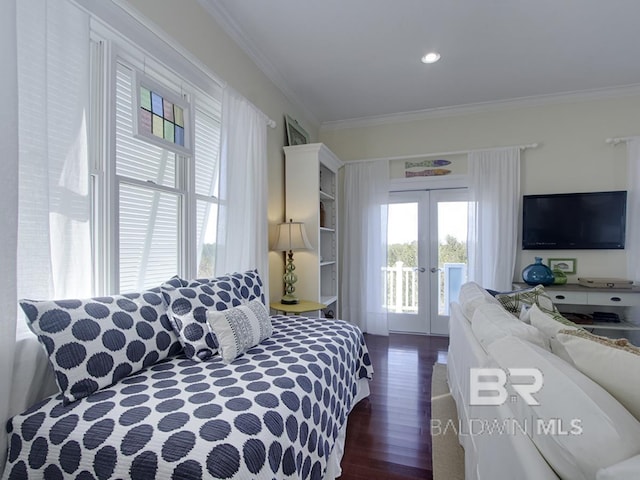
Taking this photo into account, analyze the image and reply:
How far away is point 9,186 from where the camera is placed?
3.89 ft

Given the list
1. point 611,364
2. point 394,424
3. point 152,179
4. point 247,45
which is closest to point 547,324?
point 611,364

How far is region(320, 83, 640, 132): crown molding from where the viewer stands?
365 cm

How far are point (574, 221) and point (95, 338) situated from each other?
454 centimetres

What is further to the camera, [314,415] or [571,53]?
[571,53]

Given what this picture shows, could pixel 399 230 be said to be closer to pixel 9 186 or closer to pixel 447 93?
pixel 447 93

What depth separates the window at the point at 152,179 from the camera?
171 cm

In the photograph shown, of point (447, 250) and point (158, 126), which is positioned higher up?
point (158, 126)

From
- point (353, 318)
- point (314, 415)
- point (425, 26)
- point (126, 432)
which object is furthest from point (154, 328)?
point (353, 318)

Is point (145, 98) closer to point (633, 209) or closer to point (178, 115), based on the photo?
point (178, 115)

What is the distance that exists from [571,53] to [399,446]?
3.60 m

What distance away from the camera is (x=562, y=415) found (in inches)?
33.9

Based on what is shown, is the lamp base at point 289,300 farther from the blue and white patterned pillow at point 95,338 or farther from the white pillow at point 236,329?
the blue and white patterned pillow at point 95,338

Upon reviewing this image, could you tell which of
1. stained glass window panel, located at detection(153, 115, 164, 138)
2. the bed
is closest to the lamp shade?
stained glass window panel, located at detection(153, 115, 164, 138)

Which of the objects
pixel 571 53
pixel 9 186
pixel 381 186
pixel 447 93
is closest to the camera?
pixel 9 186
